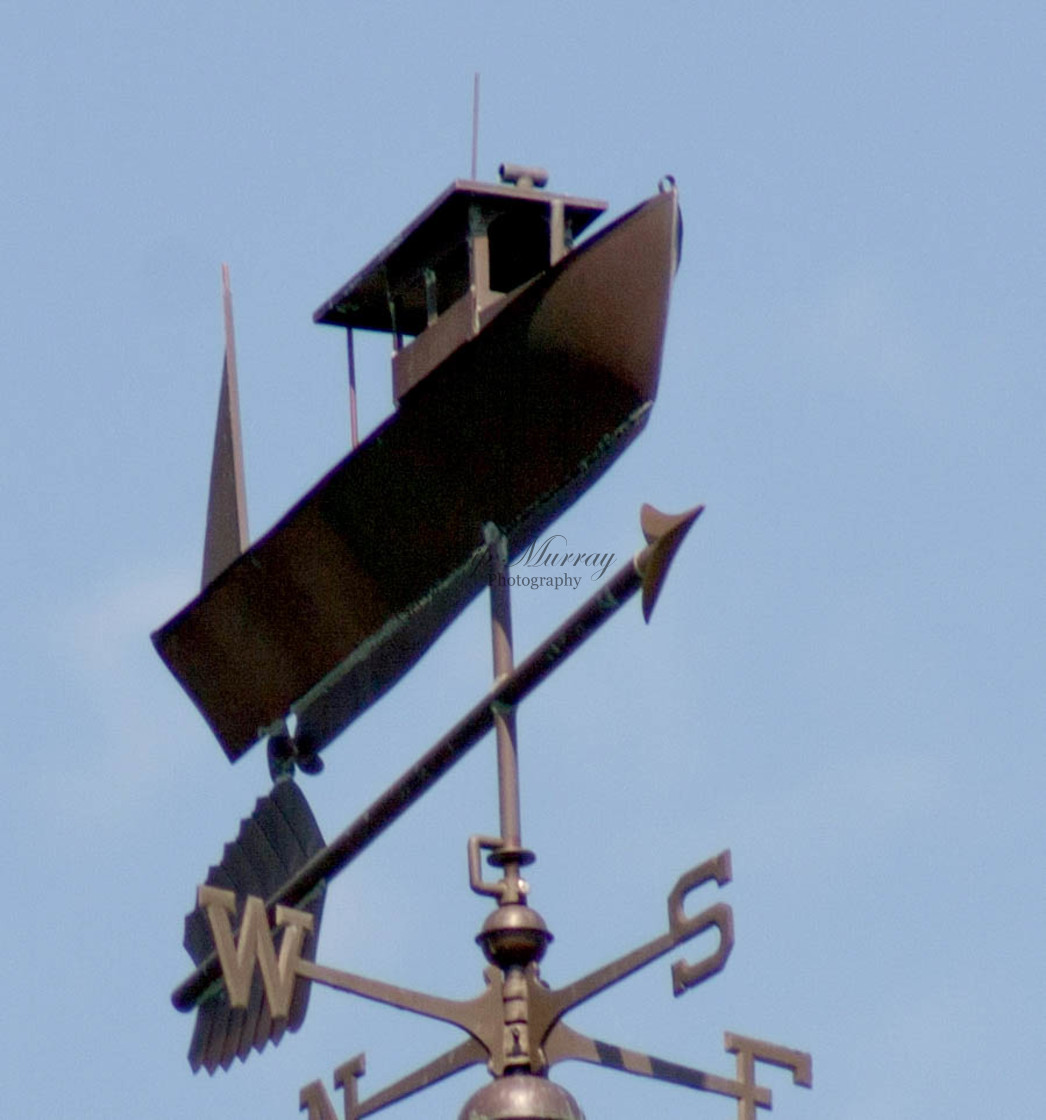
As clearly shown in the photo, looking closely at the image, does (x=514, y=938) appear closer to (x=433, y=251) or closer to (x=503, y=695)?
(x=503, y=695)

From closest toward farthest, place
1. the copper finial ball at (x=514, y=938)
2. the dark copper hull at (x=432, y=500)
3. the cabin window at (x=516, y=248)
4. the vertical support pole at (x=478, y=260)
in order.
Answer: the copper finial ball at (x=514, y=938) < the dark copper hull at (x=432, y=500) < the vertical support pole at (x=478, y=260) < the cabin window at (x=516, y=248)

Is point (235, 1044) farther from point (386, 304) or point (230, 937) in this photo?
point (386, 304)

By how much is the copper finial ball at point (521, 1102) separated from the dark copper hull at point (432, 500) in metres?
1.08

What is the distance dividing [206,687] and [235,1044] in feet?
2.56

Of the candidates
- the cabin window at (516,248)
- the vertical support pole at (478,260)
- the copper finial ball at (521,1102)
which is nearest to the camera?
the copper finial ball at (521,1102)

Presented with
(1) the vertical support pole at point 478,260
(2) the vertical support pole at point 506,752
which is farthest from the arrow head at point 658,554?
(1) the vertical support pole at point 478,260

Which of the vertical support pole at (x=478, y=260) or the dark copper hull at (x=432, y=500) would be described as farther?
the vertical support pole at (x=478, y=260)

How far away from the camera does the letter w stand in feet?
16.7

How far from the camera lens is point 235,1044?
223 inches

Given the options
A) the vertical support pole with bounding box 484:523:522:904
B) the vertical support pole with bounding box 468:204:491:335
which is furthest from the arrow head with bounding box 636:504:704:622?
the vertical support pole with bounding box 468:204:491:335

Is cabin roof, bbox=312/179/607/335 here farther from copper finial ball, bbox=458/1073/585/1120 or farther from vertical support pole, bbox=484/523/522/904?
copper finial ball, bbox=458/1073/585/1120

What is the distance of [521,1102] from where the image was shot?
4859 millimetres

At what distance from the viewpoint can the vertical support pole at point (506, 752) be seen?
5.13 metres

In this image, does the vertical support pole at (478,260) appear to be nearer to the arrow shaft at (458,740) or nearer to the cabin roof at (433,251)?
the cabin roof at (433,251)
